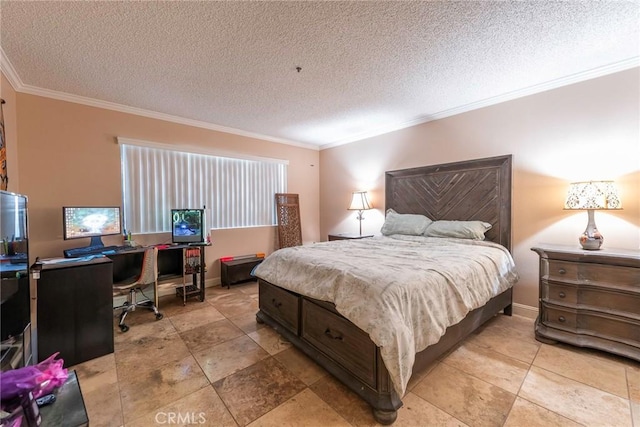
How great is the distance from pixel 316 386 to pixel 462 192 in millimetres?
2835

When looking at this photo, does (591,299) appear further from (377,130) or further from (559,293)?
(377,130)

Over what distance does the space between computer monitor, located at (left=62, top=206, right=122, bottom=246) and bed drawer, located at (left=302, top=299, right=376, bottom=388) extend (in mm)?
2454

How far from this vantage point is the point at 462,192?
336cm

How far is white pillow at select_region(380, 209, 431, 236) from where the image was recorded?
11.4ft

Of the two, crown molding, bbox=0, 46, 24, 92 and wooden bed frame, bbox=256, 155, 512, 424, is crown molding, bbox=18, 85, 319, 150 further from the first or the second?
wooden bed frame, bbox=256, 155, 512, 424

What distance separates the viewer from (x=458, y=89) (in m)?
2.87

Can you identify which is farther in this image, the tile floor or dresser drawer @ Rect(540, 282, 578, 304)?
dresser drawer @ Rect(540, 282, 578, 304)

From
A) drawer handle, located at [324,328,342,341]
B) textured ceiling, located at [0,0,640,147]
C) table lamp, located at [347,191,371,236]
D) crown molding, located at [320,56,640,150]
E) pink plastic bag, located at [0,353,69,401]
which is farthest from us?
table lamp, located at [347,191,371,236]

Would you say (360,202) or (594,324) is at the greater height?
(360,202)

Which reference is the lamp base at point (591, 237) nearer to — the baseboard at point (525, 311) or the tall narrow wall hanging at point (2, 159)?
the baseboard at point (525, 311)

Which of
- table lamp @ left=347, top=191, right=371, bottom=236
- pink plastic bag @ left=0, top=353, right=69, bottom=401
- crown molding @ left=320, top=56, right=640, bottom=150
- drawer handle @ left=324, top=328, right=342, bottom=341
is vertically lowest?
drawer handle @ left=324, top=328, right=342, bottom=341

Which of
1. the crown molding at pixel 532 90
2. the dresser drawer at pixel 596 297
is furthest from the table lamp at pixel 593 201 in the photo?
the crown molding at pixel 532 90

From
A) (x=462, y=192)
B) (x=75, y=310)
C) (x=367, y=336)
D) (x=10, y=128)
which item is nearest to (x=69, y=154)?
(x=10, y=128)

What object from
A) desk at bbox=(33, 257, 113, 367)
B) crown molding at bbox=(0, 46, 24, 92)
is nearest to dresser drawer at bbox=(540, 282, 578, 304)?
desk at bbox=(33, 257, 113, 367)
